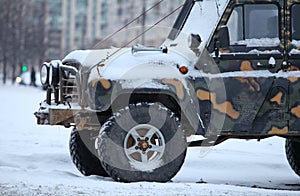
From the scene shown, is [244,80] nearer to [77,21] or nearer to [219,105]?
[219,105]

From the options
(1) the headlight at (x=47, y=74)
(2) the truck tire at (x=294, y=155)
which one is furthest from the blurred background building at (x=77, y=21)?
(1) the headlight at (x=47, y=74)

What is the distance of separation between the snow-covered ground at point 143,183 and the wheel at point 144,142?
0.29 metres

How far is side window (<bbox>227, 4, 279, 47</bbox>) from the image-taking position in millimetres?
7926

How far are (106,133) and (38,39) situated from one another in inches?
1926

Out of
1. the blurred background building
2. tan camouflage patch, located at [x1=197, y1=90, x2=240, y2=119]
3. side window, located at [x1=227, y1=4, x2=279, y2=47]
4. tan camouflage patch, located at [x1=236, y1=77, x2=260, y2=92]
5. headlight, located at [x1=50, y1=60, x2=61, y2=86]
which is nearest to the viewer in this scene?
tan camouflage patch, located at [x1=197, y1=90, x2=240, y2=119]

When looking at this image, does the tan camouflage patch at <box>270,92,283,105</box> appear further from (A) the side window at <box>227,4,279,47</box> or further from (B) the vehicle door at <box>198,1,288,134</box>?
(A) the side window at <box>227,4,279,47</box>

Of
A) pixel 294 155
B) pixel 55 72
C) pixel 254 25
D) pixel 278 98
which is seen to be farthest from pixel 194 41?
pixel 294 155

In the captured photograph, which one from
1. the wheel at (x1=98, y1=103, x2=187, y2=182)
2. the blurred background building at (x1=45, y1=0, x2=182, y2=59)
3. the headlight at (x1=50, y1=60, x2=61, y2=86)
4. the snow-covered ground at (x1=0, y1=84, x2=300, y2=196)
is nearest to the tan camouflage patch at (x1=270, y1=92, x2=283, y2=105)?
the snow-covered ground at (x1=0, y1=84, x2=300, y2=196)

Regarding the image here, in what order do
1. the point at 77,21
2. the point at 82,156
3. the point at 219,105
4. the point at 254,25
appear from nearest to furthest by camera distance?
the point at 219,105 → the point at 254,25 → the point at 82,156 → the point at 77,21

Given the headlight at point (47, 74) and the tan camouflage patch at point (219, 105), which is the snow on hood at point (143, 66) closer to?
the tan camouflage patch at point (219, 105)

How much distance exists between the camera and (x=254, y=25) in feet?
26.3

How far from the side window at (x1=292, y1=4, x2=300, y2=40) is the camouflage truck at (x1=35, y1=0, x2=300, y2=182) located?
0.01 m

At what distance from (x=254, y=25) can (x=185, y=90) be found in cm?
124

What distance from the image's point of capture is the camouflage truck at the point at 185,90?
745 cm
